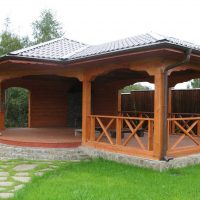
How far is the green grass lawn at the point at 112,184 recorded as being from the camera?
526 cm

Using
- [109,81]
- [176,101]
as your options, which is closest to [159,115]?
[176,101]

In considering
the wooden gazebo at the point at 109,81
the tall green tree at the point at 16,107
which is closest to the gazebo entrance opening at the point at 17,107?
the tall green tree at the point at 16,107

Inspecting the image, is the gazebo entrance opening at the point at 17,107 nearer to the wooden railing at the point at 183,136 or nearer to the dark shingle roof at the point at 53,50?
the dark shingle roof at the point at 53,50

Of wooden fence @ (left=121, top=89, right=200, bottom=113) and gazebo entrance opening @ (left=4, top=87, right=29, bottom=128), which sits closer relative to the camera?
wooden fence @ (left=121, top=89, right=200, bottom=113)

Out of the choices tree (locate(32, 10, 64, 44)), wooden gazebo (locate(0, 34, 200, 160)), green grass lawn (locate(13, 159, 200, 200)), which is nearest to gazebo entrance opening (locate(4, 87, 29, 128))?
wooden gazebo (locate(0, 34, 200, 160))

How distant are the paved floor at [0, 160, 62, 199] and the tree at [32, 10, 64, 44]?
22175 mm

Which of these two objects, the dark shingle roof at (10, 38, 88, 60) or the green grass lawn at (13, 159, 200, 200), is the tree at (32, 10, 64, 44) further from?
the green grass lawn at (13, 159, 200, 200)

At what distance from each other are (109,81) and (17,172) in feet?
25.1

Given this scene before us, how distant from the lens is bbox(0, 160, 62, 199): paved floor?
5.81m

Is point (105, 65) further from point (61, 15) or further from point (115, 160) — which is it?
point (61, 15)

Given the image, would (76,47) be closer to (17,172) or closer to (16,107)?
(17,172)

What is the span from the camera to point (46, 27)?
97.8 feet

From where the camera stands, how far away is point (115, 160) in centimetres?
815

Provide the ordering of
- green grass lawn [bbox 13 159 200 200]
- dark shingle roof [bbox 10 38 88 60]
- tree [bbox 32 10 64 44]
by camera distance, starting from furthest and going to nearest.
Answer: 1. tree [bbox 32 10 64 44]
2. dark shingle roof [bbox 10 38 88 60]
3. green grass lawn [bbox 13 159 200 200]
